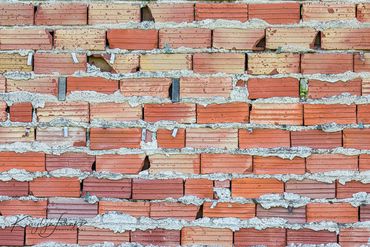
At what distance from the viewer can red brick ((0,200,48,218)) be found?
179 cm

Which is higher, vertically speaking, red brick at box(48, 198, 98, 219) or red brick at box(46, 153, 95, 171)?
red brick at box(46, 153, 95, 171)

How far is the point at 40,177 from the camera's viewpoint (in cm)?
179

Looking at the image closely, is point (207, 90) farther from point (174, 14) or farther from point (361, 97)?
point (361, 97)

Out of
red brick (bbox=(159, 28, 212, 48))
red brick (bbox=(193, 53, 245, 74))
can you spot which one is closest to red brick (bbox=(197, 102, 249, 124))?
red brick (bbox=(193, 53, 245, 74))

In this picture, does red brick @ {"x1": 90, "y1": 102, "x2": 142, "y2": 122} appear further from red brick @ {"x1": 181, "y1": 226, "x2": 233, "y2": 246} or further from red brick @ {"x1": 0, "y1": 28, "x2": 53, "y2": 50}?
red brick @ {"x1": 181, "y1": 226, "x2": 233, "y2": 246}

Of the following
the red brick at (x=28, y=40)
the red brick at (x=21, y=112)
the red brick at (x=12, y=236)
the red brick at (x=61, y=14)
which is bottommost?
the red brick at (x=12, y=236)

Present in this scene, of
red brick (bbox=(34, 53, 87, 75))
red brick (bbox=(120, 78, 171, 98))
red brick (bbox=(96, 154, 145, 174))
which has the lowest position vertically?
red brick (bbox=(96, 154, 145, 174))

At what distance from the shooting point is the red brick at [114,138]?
69.9 inches

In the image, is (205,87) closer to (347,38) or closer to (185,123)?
(185,123)

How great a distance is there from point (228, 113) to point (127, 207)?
20.2 inches

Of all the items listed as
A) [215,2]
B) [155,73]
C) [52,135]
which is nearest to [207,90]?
[155,73]

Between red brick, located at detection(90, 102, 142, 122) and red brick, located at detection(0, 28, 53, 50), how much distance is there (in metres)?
0.30

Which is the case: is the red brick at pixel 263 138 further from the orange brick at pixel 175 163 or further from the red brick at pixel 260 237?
the red brick at pixel 260 237

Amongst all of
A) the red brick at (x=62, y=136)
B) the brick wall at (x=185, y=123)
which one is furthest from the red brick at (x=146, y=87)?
the red brick at (x=62, y=136)
